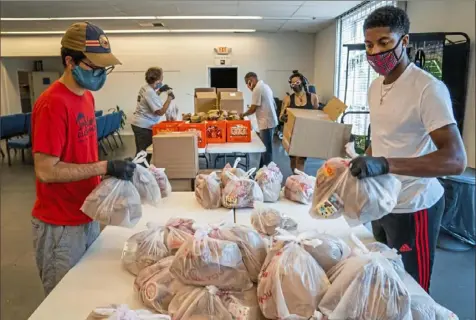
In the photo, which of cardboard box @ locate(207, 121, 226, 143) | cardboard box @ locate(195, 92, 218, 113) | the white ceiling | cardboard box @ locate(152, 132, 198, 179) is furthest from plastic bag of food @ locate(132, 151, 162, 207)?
the white ceiling

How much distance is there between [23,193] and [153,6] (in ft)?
11.1

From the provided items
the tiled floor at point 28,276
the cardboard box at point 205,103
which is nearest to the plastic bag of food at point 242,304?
the tiled floor at point 28,276

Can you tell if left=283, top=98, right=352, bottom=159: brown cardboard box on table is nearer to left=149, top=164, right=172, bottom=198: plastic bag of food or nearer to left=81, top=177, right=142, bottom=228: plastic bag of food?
left=149, top=164, right=172, bottom=198: plastic bag of food

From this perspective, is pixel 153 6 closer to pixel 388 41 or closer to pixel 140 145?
pixel 140 145

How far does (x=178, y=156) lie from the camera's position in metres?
2.93

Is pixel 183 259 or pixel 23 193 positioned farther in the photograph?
pixel 23 193

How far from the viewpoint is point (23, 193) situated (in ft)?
16.9

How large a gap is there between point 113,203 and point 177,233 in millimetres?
260

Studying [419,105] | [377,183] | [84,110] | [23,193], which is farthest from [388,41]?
[23,193]

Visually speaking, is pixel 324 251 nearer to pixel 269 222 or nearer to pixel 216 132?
pixel 269 222

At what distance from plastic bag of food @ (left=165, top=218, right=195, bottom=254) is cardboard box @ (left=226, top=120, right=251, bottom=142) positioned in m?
2.81

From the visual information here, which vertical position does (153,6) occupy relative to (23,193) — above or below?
above

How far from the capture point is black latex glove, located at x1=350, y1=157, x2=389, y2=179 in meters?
1.13

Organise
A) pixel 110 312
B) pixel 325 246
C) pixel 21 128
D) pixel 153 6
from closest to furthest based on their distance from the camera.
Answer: pixel 110 312 → pixel 325 246 → pixel 153 6 → pixel 21 128
